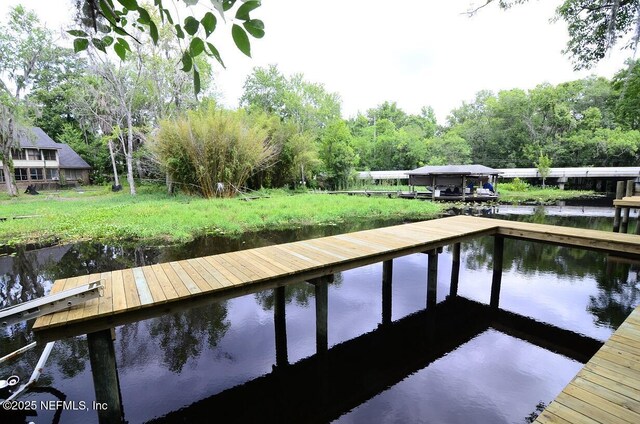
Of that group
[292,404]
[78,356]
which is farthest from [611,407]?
[78,356]

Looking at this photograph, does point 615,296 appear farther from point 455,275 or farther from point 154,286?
point 154,286

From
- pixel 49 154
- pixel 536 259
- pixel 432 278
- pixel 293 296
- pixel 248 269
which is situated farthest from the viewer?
pixel 49 154

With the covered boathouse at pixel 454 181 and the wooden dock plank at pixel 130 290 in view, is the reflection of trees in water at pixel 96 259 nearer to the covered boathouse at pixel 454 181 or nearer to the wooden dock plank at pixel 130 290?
the wooden dock plank at pixel 130 290

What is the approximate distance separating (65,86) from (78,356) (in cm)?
2971

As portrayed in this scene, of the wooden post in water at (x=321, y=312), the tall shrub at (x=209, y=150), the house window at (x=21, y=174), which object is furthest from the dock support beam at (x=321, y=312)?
the house window at (x=21, y=174)

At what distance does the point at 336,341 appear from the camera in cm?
375

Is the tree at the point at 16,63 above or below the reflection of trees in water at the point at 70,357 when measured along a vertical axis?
above

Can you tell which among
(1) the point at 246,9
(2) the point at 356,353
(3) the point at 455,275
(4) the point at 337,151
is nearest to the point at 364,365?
(2) the point at 356,353

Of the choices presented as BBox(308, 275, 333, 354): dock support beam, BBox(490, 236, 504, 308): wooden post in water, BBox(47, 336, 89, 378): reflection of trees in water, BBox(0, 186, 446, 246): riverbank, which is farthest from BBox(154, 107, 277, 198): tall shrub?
BBox(308, 275, 333, 354): dock support beam

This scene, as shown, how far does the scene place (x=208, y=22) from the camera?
2.73 ft

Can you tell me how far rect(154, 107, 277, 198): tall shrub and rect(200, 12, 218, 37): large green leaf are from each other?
12802mm

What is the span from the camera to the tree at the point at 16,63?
16119mm

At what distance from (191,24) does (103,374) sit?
7.88 feet

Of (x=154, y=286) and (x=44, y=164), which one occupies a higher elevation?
(x=44, y=164)
